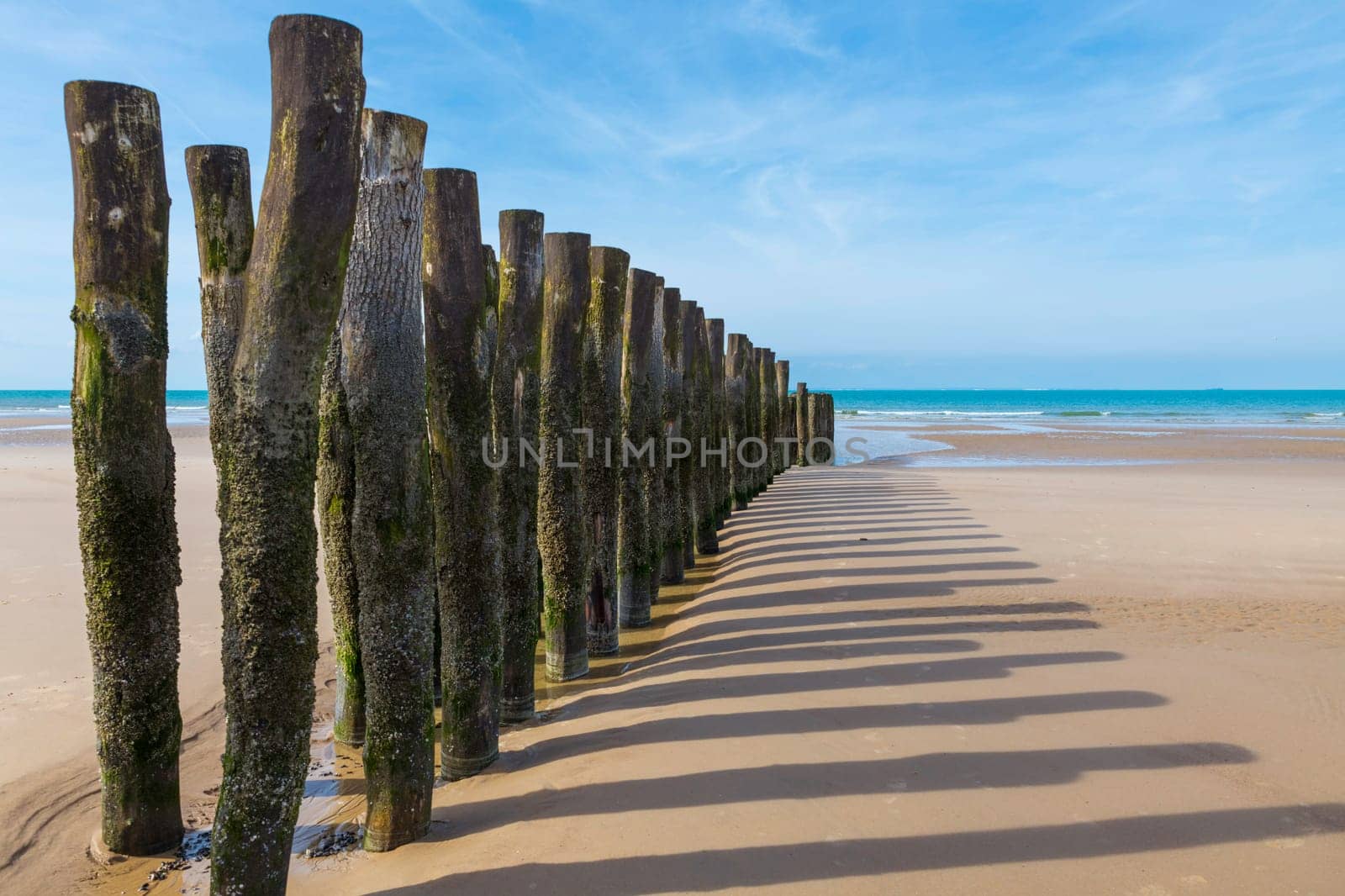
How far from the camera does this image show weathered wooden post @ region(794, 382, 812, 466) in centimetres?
2494

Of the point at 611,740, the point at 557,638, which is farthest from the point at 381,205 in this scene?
the point at 557,638

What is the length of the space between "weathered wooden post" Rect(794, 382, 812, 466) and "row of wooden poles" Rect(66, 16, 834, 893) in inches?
772

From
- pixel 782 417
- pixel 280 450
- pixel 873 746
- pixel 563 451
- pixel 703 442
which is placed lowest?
pixel 873 746

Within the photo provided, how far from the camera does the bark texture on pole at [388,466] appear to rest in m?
3.56

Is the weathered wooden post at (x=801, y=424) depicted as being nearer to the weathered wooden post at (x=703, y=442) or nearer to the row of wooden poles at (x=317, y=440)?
the weathered wooden post at (x=703, y=442)

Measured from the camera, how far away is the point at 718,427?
502 inches

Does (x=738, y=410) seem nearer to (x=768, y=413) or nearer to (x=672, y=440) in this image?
(x=768, y=413)

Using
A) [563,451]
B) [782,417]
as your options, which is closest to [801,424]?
[782,417]

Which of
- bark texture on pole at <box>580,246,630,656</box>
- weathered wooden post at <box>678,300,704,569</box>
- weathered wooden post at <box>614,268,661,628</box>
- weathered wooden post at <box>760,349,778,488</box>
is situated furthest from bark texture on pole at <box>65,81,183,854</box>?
weathered wooden post at <box>760,349,778,488</box>

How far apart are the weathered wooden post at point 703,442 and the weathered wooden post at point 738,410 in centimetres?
242

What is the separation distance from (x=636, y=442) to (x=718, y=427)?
533 cm

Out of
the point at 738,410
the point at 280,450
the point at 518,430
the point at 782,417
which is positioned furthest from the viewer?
the point at 782,417

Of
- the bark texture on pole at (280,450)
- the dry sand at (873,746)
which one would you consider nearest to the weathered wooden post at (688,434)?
the dry sand at (873,746)

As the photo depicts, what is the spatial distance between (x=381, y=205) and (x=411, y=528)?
1377mm
